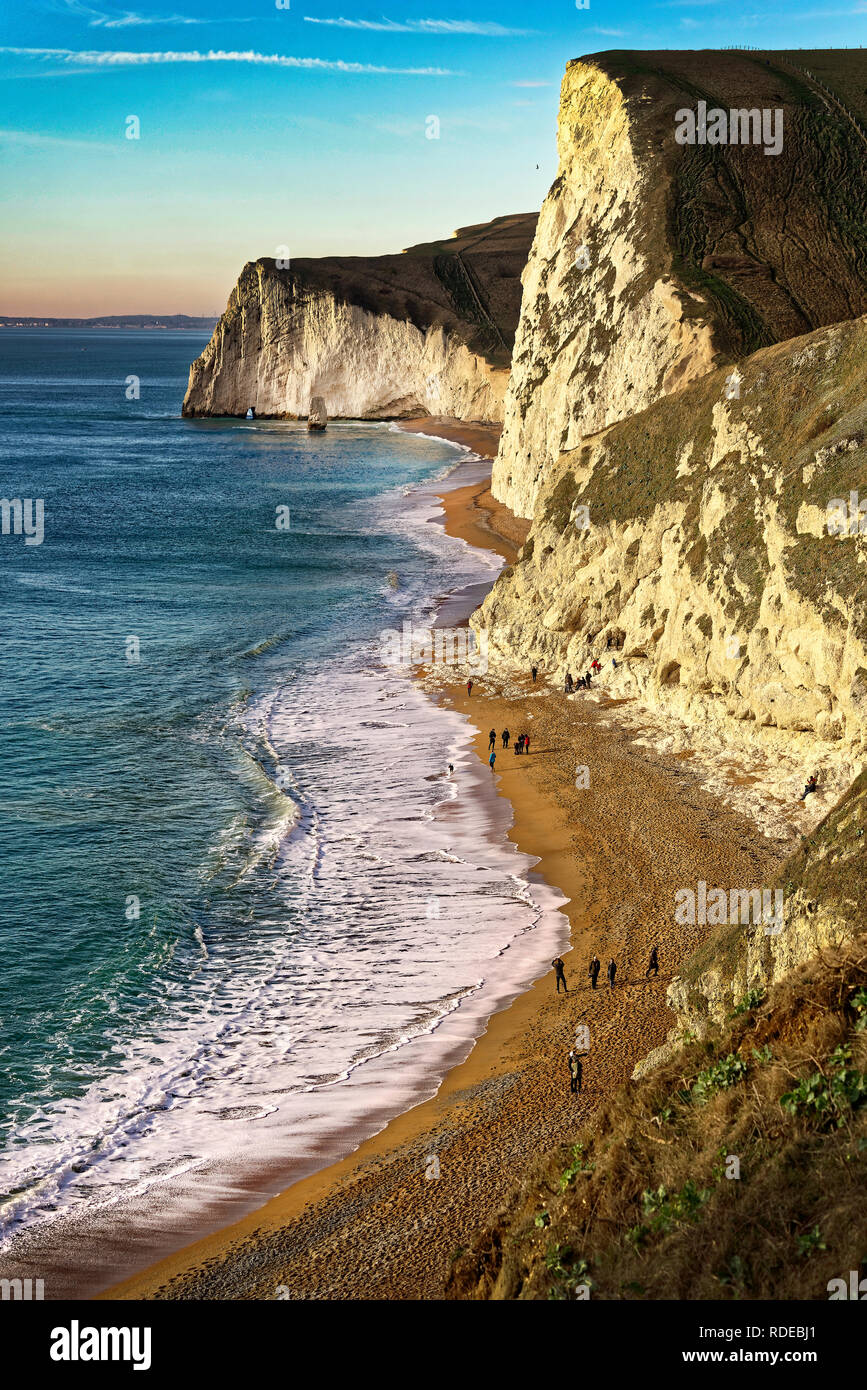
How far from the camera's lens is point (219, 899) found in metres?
29.3

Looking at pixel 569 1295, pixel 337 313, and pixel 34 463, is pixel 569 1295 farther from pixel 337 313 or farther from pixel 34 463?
pixel 337 313

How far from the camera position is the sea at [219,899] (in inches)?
765

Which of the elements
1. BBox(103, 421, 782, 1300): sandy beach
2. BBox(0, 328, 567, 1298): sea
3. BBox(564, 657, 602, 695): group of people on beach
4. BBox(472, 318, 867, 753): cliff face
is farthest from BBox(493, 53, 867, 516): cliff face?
BBox(103, 421, 782, 1300): sandy beach

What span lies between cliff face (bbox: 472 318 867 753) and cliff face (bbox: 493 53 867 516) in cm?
1137

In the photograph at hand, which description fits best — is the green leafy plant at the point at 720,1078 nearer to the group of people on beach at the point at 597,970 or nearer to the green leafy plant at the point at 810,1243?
the green leafy plant at the point at 810,1243

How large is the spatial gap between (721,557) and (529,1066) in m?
22.9

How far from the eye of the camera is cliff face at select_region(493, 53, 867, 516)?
57.7m

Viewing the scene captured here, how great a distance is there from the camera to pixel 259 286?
148m

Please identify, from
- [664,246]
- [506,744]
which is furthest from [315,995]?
[664,246]

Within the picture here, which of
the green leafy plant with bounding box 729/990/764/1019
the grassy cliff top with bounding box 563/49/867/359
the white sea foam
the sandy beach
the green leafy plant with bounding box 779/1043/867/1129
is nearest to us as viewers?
the green leafy plant with bounding box 779/1043/867/1129

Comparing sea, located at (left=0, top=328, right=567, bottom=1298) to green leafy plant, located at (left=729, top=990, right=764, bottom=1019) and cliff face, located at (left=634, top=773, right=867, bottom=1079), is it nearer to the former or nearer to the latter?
cliff face, located at (left=634, top=773, right=867, bottom=1079)

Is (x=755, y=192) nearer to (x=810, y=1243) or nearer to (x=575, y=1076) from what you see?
(x=575, y=1076)

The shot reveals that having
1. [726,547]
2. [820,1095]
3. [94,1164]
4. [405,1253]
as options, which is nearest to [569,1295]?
[820,1095]

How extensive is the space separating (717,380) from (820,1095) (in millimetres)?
36730
